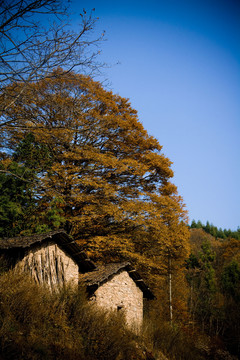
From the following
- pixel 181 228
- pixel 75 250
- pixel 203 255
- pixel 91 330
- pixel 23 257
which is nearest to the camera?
pixel 91 330

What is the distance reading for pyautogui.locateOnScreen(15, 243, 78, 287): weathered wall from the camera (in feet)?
31.6

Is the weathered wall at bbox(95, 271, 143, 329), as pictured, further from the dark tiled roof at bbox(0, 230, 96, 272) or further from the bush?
the bush

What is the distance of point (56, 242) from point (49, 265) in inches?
41.4

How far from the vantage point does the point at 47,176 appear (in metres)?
12.9

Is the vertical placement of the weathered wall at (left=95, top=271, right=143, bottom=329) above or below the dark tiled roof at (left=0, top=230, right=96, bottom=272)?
below

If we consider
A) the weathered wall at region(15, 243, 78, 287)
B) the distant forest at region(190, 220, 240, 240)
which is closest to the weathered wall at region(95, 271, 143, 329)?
the weathered wall at region(15, 243, 78, 287)

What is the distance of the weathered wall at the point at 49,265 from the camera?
9.62 m

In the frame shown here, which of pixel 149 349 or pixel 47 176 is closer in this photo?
pixel 149 349

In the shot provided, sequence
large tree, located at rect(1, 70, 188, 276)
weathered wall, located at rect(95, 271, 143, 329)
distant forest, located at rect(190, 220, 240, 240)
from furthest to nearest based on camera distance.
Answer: distant forest, located at rect(190, 220, 240, 240)
large tree, located at rect(1, 70, 188, 276)
weathered wall, located at rect(95, 271, 143, 329)

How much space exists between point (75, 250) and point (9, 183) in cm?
468

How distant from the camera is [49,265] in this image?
10.2 m

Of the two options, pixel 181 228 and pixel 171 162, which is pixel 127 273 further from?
pixel 171 162

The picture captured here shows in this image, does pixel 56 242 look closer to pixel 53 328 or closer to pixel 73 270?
pixel 73 270

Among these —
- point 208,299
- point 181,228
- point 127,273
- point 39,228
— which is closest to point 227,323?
point 208,299
